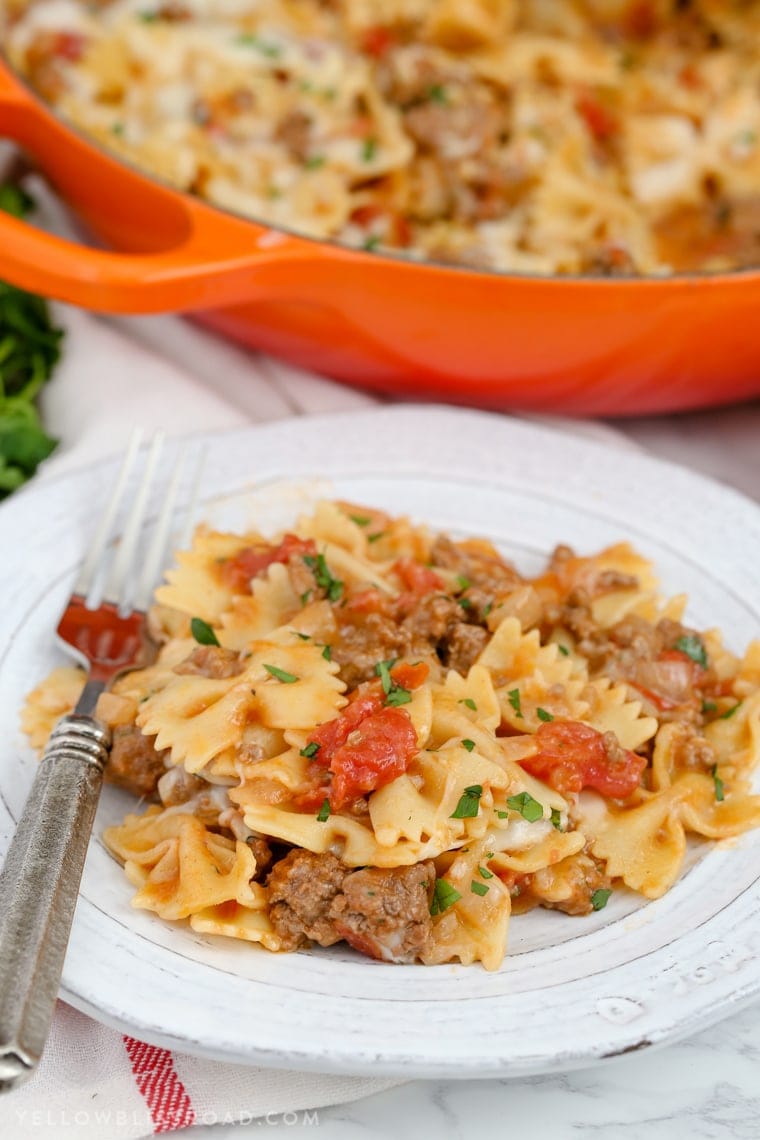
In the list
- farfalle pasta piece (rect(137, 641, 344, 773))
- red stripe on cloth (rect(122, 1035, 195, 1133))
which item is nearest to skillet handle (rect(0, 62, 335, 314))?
farfalle pasta piece (rect(137, 641, 344, 773))

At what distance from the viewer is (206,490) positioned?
3.93 meters

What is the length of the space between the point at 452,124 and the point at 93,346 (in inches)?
61.6

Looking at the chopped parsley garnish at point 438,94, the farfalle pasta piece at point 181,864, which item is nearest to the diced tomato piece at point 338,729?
the farfalle pasta piece at point 181,864

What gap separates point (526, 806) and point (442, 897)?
0.26m

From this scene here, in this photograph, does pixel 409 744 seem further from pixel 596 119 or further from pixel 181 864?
pixel 596 119

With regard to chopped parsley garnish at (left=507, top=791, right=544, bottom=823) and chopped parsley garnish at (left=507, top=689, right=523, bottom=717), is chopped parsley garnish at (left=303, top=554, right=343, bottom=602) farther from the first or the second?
chopped parsley garnish at (left=507, top=791, right=544, bottom=823)

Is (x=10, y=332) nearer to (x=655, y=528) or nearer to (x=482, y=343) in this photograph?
(x=482, y=343)

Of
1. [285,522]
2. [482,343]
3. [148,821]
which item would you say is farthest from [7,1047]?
[482,343]

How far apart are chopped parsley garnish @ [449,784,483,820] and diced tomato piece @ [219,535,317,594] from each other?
924 millimetres

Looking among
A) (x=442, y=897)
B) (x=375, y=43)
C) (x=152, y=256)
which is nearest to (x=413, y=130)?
(x=375, y=43)

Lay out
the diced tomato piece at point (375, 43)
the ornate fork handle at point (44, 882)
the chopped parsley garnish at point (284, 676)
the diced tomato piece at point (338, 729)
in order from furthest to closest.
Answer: the diced tomato piece at point (375, 43) < the chopped parsley garnish at point (284, 676) < the diced tomato piece at point (338, 729) < the ornate fork handle at point (44, 882)

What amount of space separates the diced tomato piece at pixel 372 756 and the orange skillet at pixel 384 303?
1.60 m

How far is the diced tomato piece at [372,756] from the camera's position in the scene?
2.78 meters

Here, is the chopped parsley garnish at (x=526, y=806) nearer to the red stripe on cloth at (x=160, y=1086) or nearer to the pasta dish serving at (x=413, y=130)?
the red stripe on cloth at (x=160, y=1086)
